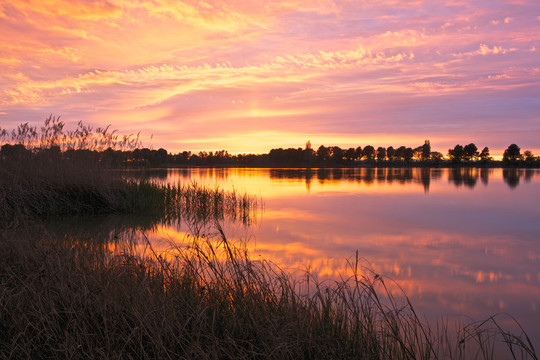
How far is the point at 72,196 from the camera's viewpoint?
11992 millimetres

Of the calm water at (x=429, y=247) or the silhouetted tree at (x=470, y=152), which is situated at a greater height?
the silhouetted tree at (x=470, y=152)

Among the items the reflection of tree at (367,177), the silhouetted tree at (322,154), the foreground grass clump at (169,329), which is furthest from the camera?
the silhouetted tree at (322,154)

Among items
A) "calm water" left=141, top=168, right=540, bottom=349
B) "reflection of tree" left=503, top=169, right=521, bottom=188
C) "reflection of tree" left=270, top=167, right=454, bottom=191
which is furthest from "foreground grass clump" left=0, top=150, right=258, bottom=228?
"reflection of tree" left=503, top=169, right=521, bottom=188

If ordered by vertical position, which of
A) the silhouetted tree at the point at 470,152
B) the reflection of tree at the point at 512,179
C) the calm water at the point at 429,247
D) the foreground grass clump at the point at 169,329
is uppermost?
the silhouetted tree at the point at 470,152

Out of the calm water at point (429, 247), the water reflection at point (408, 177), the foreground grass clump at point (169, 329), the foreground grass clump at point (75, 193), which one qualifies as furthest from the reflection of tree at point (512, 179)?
the foreground grass clump at point (169, 329)

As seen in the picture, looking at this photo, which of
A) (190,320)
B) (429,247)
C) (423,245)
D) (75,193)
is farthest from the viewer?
(75,193)

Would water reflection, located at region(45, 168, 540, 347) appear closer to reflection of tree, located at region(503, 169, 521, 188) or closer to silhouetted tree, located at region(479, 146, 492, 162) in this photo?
reflection of tree, located at region(503, 169, 521, 188)

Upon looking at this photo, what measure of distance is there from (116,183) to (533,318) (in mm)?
12374

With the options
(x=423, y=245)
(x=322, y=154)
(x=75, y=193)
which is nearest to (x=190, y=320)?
(x=423, y=245)

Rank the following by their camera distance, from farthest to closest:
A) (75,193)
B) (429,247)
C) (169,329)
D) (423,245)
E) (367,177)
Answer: (367,177) → (75,193) → (423,245) → (429,247) → (169,329)

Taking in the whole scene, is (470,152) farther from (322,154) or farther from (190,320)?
(190,320)

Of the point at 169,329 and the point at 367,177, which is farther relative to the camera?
the point at 367,177

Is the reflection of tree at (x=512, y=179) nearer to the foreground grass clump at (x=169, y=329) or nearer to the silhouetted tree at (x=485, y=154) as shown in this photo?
the foreground grass clump at (x=169, y=329)

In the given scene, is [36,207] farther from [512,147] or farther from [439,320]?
[512,147]
